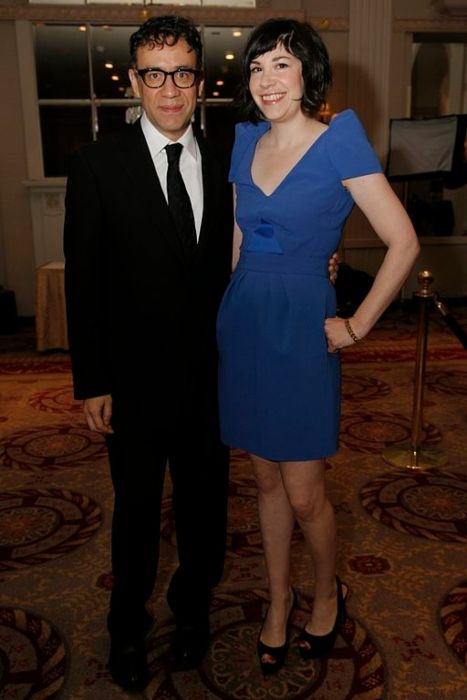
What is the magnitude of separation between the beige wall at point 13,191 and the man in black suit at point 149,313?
5764 mm

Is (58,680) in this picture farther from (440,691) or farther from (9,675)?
(440,691)

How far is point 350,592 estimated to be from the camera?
2.29m

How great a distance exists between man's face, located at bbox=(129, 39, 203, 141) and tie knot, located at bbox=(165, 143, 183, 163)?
0.03 meters

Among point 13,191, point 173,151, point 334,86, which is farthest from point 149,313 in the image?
point 334,86

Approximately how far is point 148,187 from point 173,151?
0.13 metres

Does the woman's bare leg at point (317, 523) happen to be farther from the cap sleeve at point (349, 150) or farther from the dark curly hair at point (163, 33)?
the dark curly hair at point (163, 33)

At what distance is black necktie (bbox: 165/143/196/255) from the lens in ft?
5.60

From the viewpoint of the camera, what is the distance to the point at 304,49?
1566 millimetres

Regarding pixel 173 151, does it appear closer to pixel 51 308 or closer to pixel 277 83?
pixel 277 83

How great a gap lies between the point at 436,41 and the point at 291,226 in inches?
282

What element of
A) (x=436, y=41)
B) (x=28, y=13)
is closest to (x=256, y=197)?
(x=28, y=13)

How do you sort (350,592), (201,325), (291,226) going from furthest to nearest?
(350,592) → (201,325) → (291,226)

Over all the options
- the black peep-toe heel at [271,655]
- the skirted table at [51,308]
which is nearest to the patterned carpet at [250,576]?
the black peep-toe heel at [271,655]

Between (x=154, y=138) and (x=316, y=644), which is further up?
(x=154, y=138)
